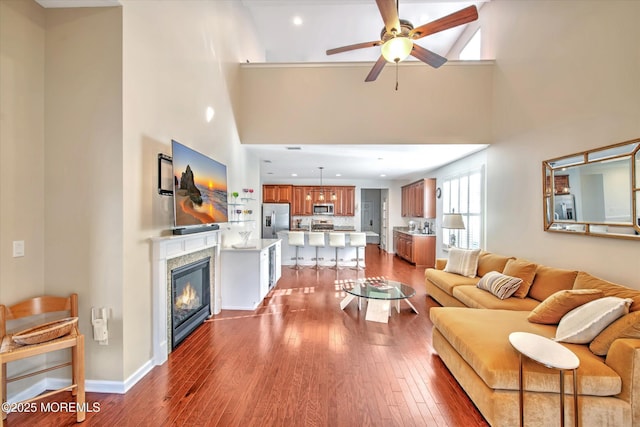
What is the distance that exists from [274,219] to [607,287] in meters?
7.26

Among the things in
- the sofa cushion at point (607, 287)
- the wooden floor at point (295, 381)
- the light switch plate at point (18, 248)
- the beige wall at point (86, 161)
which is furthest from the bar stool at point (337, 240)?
the light switch plate at point (18, 248)

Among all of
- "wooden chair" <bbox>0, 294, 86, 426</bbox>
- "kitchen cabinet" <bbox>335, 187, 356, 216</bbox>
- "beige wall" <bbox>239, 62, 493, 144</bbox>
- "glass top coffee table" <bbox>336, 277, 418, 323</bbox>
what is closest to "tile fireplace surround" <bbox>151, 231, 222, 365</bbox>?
"wooden chair" <bbox>0, 294, 86, 426</bbox>

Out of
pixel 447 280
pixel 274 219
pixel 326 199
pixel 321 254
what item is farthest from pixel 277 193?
pixel 447 280

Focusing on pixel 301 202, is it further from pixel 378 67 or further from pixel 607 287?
pixel 607 287

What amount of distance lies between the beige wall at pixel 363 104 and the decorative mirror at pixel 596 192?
5.53ft

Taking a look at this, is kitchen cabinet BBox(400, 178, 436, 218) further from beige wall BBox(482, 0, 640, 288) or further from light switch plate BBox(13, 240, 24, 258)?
light switch plate BBox(13, 240, 24, 258)

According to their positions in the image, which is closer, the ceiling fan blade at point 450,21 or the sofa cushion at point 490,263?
the ceiling fan blade at point 450,21

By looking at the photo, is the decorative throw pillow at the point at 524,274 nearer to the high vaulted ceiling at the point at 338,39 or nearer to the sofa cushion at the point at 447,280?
the sofa cushion at the point at 447,280

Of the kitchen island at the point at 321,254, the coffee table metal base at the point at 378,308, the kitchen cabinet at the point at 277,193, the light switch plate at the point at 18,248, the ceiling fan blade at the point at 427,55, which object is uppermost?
the ceiling fan blade at the point at 427,55

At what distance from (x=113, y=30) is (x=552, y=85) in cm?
451

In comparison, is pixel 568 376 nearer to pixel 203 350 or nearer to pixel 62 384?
pixel 203 350

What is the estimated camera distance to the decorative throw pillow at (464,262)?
412 cm

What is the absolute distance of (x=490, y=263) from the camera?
13.1 feet

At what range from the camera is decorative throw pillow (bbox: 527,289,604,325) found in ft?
7.24
